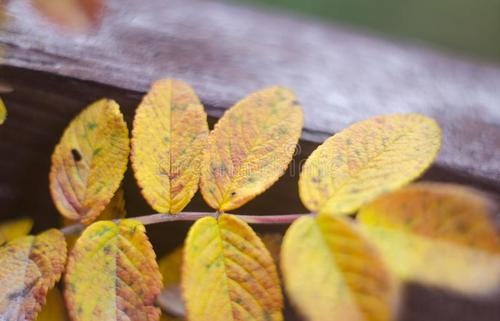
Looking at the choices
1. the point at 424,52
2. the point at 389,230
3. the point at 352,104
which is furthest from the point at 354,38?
the point at 389,230

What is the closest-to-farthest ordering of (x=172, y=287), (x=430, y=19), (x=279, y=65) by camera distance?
1. (x=172, y=287)
2. (x=279, y=65)
3. (x=430, y=19)

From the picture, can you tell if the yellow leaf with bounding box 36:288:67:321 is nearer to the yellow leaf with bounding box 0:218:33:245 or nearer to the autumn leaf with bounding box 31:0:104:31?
the yellow leaf with bounding box 0:218:33:245

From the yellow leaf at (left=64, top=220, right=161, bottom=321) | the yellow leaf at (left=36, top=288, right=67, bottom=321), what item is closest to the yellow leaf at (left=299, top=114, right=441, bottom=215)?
the yellow leaf at (left=64, top=220, right=161, bottom=321)

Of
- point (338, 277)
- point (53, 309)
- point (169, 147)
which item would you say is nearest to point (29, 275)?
point (53, 309)

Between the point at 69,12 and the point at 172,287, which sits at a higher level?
the point at 69,12

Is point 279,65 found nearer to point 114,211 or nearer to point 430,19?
point 114,211

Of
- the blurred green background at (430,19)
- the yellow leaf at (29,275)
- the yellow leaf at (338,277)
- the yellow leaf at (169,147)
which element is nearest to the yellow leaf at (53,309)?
the yellow leaf at (29,275)
